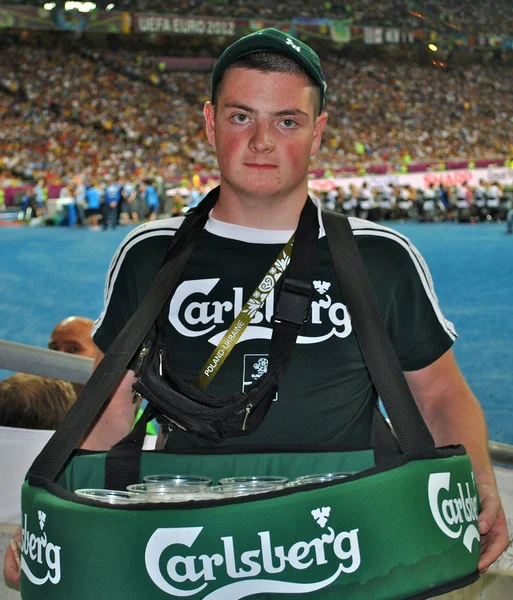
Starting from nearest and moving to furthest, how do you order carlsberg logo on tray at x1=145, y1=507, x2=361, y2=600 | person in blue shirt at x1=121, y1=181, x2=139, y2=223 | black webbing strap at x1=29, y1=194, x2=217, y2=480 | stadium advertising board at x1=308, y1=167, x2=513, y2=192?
carlsberg logo on tray at x1=145, y1=507, x2=361, y2=600 → black webbing strap at x1=29, y1=194, x2=217, y2=480 → person in blue shirt at x1=121, y1=181, x2=139, y2=223 → stadium advertising board at x1=308, y1=167, x2=513, y2=192

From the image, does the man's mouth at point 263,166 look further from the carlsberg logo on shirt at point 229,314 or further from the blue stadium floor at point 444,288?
the blue stadium floor at point 444,288

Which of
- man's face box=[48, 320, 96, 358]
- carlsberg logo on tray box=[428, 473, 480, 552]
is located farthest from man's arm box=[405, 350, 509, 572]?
man's face box=[48, 320, 96, 358]

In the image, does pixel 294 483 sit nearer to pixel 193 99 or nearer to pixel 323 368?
pixel 323 368

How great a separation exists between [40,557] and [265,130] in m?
0.54

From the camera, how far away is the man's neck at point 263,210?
112 cm

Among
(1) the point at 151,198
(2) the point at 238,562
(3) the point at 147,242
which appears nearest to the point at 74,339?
(3) the point at 147,242

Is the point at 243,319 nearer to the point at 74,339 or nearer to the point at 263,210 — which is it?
the point at 263,210

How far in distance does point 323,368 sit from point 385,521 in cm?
32

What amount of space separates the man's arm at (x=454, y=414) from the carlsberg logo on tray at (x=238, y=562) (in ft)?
0.89

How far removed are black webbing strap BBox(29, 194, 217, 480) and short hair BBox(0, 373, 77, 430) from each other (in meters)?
0.84

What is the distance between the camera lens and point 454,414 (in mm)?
1080

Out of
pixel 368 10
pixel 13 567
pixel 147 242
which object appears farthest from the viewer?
pixel 368 10

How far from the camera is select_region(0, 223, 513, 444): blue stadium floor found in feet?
14.5

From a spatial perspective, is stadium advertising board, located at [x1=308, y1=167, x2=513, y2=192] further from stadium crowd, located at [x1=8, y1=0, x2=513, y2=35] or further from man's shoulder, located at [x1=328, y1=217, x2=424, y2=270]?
man's shoulder, located at [x1=328, y1=217, x2=424, y2=270]
